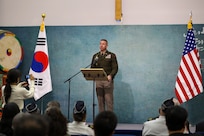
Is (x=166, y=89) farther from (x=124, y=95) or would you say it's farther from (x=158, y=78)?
(x=124, y=95)

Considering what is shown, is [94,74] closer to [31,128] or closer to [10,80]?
[10,80]

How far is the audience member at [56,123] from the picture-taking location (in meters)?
3.03

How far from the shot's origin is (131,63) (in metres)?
7.59

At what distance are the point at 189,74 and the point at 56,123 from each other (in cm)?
440

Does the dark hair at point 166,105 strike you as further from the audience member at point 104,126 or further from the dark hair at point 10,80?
the dark hair at point 10,80

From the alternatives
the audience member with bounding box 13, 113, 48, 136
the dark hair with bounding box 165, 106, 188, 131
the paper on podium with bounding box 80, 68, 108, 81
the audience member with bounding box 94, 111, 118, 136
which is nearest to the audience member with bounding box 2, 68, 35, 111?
the paper on podium with bounding box 80, 68, 108, 81

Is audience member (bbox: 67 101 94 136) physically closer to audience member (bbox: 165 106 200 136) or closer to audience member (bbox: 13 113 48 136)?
audience member (bbox: 165 106 200 136)

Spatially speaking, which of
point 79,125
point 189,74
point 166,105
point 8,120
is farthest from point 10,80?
point 189,74

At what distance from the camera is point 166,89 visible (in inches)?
295

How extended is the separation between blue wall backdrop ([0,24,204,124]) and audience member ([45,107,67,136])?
4459mm

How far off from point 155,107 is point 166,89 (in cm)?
45

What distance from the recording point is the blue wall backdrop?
7.48 meters

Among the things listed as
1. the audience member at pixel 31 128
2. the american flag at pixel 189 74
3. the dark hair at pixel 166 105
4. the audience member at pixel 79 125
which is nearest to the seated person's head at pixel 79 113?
the audience member at pixel 79 125

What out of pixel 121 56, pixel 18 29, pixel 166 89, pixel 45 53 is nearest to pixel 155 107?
pixel 166 89
